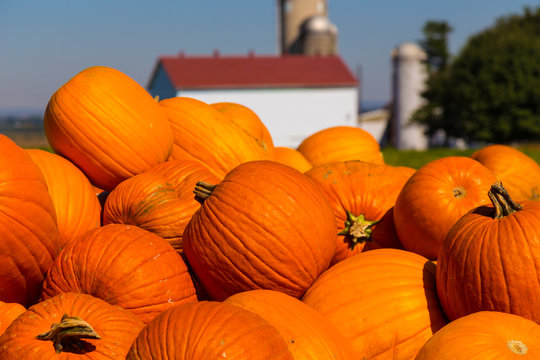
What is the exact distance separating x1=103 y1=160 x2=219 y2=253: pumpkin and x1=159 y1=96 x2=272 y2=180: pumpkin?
0.35 meters

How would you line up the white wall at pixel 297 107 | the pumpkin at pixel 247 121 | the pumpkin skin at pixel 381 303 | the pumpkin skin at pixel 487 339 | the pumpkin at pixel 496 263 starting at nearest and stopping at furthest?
the pumpkin skin at pixel 487 339
the pumpkin at pixel 496 263
the pumpkin skin at pixel 381 303
the pumpkin at pixel 247 121
the white wall at pixel 297 107

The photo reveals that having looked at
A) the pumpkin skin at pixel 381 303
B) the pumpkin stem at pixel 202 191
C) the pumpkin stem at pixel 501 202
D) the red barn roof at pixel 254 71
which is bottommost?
the red barn roof at pixel 254 71

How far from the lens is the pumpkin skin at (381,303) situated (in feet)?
7.41

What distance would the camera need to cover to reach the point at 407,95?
45.2 m

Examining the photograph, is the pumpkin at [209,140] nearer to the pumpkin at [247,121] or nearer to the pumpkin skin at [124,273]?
the pumpkin at [247,121]

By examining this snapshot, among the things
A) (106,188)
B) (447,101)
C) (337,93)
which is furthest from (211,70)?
(106,188)

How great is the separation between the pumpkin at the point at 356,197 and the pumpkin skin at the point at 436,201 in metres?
0.20

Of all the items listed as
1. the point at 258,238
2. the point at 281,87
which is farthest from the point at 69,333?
the point at 281,87

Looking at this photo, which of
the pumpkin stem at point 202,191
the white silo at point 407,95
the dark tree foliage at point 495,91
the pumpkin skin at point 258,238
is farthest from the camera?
the white silo at point 407,95

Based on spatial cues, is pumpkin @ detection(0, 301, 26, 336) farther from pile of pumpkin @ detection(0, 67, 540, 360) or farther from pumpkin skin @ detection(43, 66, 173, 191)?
pumpkin skin @ detection(43, 66, 173, 191)

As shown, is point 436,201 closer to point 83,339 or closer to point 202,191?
point 202,191

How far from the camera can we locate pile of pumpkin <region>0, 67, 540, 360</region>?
6.23ft

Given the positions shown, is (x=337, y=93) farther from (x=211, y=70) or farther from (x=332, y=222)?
(x=332, y=222)

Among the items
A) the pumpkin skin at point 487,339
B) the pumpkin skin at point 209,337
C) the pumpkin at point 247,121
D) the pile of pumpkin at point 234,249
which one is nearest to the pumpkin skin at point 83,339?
the pile of pumpkin at point 234,249
